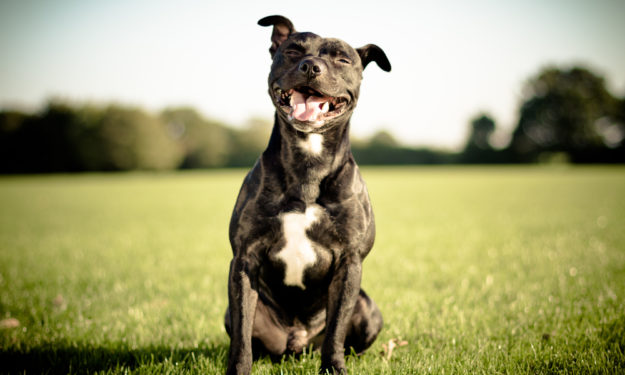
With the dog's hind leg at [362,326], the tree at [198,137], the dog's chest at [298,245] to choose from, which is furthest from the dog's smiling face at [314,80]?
the tree at [198,137]

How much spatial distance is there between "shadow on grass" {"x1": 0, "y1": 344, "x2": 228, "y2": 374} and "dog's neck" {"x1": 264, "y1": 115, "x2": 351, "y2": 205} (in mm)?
1365

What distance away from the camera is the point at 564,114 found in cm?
6219

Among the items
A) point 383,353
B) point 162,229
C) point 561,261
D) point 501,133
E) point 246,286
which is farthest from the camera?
point 501,133

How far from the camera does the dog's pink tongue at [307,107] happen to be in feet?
8.11

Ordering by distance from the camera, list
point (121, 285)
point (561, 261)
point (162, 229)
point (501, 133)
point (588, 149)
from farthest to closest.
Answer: point (501, 133) → point (588, 149) → point (162, 229) → point (561, 261) → point (121, 285)

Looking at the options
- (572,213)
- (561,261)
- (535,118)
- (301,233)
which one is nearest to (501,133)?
(535,118)

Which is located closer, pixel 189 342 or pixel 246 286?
pixel 246 286

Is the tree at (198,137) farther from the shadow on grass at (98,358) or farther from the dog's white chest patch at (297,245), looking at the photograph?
the dog's white chest patch at (297,245)

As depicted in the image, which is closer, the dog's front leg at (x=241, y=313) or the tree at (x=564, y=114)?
the dog's front leg at (x=241, y=313)

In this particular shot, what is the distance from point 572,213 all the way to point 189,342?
1167 cm

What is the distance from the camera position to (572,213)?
1132cm

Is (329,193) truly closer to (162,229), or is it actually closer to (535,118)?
(162,229)

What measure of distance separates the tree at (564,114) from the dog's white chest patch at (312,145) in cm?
6648

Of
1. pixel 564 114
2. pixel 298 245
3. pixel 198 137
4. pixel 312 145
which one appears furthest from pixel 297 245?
pixel 198 137
